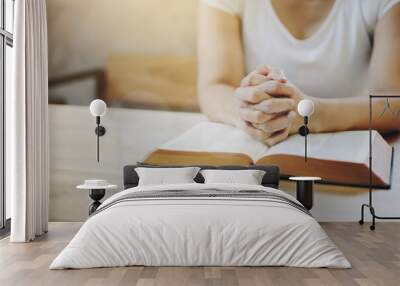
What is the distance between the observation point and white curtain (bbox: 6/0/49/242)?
20.0ft

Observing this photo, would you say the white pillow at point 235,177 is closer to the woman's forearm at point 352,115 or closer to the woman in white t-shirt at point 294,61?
the woman in white t-shirt at point 294,61

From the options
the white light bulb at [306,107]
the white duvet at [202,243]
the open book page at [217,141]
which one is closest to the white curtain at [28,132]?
the white duvet at [202,243]

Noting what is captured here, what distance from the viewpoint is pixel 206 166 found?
7391 millimetres

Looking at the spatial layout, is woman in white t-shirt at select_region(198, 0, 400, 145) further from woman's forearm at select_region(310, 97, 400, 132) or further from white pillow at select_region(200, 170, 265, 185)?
white pillow at select_region(200, 170, 265, 185)

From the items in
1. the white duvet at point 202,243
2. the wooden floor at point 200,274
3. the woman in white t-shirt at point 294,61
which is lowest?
the wooden floor at point 200,274

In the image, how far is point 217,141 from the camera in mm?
7754

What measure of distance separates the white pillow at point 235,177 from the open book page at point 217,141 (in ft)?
2.26

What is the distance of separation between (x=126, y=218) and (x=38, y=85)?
2564 millimetres

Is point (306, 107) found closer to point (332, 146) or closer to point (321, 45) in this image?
point (332, 146)

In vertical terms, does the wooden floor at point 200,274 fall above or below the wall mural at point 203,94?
below

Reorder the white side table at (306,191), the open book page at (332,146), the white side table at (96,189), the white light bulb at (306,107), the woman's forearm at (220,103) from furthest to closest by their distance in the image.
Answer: the woman's forearm at (220,103) < the open book page at (332,146) < the white light bulb at (306,107) < the white side table at (306,191) < the white side table at (96,189)

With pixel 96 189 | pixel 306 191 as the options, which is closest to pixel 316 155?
pixel 306 191

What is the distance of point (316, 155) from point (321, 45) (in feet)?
4.72

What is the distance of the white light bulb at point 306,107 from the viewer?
24.0 ft
